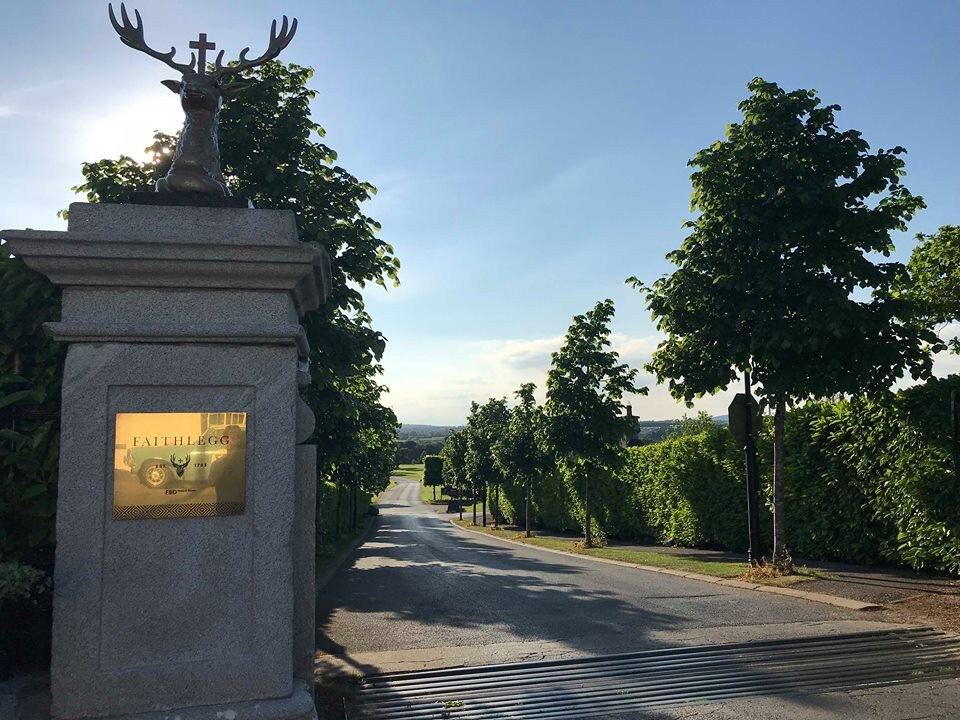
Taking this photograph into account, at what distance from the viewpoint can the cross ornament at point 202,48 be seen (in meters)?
4.82

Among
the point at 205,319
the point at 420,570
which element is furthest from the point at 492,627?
the point at 420,570

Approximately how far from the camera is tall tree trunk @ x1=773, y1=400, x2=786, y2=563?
11.9m

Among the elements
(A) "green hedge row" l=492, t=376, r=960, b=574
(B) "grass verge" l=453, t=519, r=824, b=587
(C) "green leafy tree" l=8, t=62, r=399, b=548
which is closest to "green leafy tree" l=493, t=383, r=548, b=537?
(B) "grass verge" l=453, t=519, r=824, b=587

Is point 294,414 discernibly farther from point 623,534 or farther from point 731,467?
point 623,534

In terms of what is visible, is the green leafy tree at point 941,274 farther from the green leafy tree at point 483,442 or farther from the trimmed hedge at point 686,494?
the green leafy tree at point 483,442

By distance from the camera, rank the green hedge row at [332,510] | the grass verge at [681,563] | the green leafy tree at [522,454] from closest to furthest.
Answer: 1. the grass verge at [681,563]
2. the green hedge row at [332,510]
3. the green leafy tree at [522,454]

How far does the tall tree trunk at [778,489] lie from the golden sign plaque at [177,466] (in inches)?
409

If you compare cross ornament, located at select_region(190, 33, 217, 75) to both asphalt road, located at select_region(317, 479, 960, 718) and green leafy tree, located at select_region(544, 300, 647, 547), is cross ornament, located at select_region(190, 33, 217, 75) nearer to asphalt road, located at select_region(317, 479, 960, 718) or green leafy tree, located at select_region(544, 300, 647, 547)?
asphalt road, located at select_region(317, 479, 960, 718)

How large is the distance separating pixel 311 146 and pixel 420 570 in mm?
9434

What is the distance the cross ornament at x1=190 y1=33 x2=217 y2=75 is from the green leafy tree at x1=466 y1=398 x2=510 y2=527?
33.4 metres

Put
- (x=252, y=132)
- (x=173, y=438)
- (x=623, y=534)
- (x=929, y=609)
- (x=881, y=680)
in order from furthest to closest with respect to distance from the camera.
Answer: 1. (x=623, y=534)
2. (x=252, y=132)
3. (x=929, y=609)
4. (x=881, y=680)
5. (x=173, y=438)

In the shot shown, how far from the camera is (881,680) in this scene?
6066 millimetres

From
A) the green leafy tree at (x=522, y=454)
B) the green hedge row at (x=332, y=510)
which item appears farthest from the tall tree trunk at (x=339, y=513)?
the green leafy tree at (x=522, y=454)

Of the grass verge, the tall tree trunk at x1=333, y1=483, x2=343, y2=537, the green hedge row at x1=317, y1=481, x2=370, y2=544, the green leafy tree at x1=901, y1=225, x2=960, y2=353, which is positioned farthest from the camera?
the tall tree trunk at x1=333, y1=483, x2=343, y2=537
